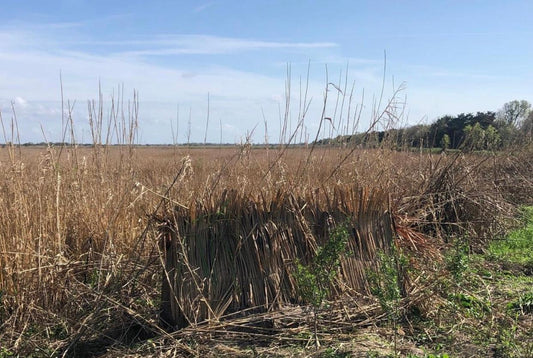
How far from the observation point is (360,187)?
183 inches

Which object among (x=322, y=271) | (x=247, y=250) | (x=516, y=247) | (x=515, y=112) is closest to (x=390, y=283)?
(x=322, y=271)

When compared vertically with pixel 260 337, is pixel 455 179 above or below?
above

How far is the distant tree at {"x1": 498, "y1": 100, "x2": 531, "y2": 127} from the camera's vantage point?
1582cm

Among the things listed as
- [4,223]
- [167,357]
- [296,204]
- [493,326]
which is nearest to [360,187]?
[296,204]

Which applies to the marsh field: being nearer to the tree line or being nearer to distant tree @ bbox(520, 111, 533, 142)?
the tree line

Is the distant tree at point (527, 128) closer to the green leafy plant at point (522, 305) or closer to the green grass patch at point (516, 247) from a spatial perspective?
the green grass patch at point (516, 247)

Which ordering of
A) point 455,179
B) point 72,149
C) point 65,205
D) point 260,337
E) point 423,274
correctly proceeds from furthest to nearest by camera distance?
point 455,179 → point 72,149 → point 65,205 → point 423,274 → point 260,337

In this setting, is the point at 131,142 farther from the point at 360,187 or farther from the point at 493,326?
the point at 493,326

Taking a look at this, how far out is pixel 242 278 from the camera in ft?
13.3

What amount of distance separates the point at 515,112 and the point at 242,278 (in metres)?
18.4

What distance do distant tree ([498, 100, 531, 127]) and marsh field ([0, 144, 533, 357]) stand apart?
39.4 ft

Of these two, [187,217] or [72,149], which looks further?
[72,149]

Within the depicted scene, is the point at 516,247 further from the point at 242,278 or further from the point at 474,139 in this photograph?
the point at 242,278

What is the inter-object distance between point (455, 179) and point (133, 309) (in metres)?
4.96
